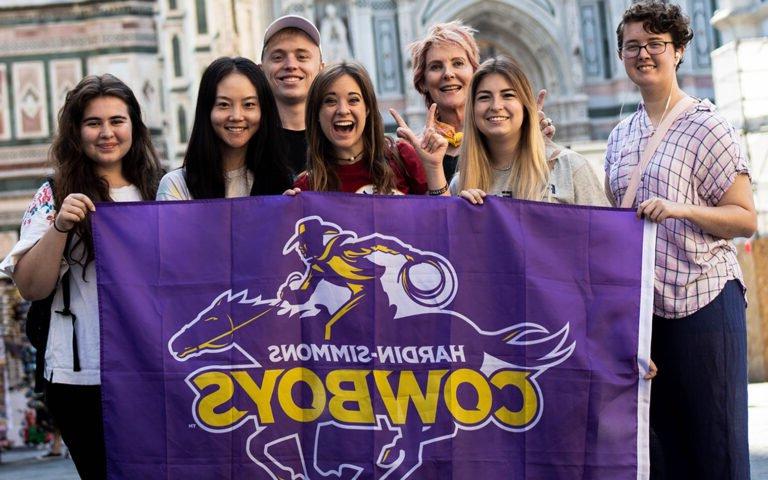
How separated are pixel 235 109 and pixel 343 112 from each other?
1.23 feet

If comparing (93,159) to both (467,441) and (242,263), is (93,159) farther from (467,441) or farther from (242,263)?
(467,441)

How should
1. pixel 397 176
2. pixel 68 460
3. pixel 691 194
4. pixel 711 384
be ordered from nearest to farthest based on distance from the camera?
pixel 711 384, pixel 691 194, pixel 397 176, pixel 68 460

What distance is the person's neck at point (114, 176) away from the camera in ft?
16.3

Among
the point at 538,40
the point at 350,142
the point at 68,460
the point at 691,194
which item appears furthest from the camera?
the point at 538,40

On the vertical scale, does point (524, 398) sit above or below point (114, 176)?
below

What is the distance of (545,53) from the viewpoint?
A: 3034 centimetres

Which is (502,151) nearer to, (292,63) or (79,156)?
(292,63)

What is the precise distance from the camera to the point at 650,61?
4777mm

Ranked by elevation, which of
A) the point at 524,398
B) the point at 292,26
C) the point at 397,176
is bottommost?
the point at 524,398

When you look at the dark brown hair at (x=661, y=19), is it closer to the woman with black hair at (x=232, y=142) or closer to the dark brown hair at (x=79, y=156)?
the woman with black hair at (x=232, y=142)

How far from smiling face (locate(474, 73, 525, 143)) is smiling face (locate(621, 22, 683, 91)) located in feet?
1.40

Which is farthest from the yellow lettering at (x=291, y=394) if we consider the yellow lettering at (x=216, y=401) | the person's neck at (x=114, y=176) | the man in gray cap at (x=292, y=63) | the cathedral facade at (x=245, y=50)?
the cathedral facade at (x=245, y=50)

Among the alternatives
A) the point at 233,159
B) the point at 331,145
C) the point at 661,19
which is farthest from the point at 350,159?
the point at 661,19

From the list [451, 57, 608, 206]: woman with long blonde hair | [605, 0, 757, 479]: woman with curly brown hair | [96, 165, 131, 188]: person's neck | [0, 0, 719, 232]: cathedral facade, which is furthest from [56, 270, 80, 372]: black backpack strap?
[0, 0, 719, 232]: cathedral facade
